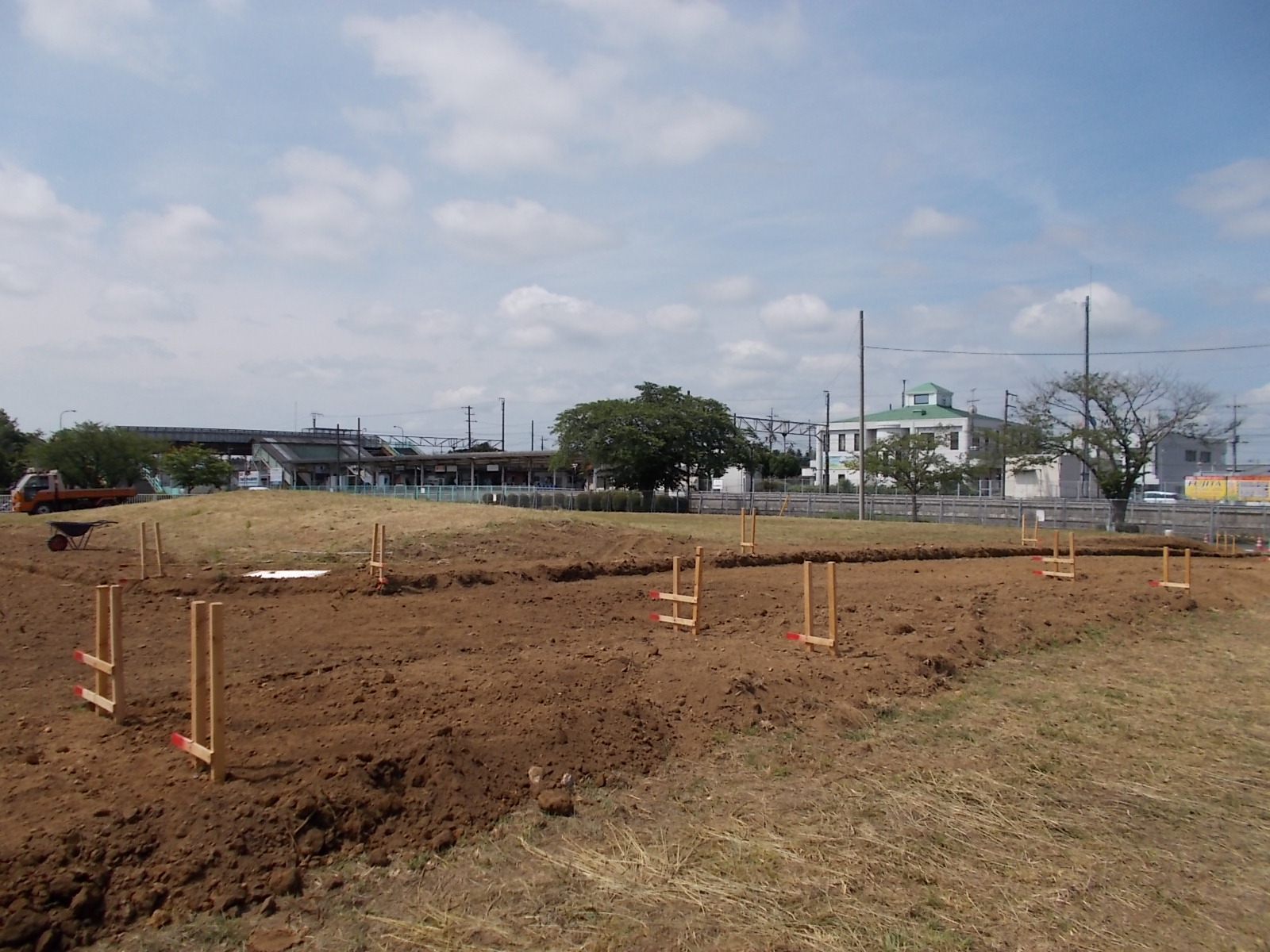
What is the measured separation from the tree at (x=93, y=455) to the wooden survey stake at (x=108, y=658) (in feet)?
252

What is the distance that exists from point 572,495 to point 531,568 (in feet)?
128

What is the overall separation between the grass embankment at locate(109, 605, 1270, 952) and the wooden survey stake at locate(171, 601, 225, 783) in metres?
1.13

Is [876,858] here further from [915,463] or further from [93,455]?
[93,455]

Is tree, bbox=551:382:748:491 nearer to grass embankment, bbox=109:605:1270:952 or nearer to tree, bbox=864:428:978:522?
tree, bbox=864:428:978:522

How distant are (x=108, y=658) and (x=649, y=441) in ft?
195

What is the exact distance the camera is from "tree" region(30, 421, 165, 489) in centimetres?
7331

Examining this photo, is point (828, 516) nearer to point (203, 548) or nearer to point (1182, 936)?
point (203, 548)

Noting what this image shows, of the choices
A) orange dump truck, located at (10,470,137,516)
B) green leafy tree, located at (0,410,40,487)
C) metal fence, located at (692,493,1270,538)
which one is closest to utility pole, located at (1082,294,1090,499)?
metal fence, located at (692,493,1270,538)

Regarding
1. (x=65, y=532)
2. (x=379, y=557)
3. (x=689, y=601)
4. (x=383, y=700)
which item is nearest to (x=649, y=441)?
(x=65, y=532)

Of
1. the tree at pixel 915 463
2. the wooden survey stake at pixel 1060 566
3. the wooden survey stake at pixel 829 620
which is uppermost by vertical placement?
the tree at pixel 915 463

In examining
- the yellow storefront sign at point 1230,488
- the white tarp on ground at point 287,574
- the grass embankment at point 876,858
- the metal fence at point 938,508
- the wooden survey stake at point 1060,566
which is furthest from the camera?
the yellow storefront sign at point 1230,488

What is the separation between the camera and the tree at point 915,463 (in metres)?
52.0

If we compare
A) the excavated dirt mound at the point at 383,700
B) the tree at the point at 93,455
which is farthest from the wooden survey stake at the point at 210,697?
the tree at the point at 93,455

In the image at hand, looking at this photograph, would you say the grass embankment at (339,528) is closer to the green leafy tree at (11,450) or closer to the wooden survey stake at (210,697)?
the wooden survey stake at (210,697)
